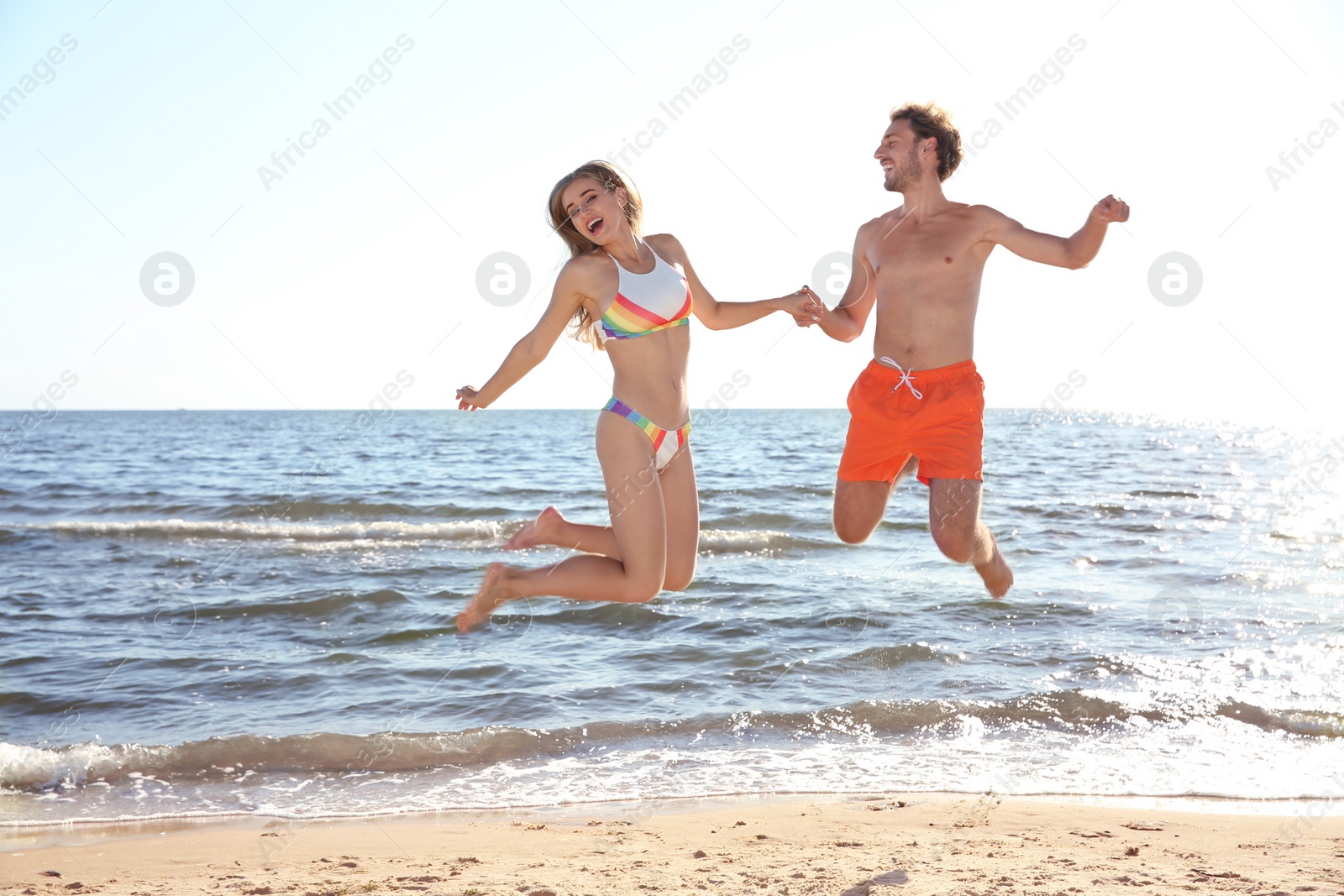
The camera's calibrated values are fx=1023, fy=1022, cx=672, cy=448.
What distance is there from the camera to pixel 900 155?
4934mm

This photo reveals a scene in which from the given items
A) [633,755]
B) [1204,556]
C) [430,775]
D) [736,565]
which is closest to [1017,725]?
[633,755]

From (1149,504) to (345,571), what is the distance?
14931 millimetres

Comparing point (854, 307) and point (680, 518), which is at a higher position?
point (854, 307)

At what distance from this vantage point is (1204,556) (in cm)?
1420

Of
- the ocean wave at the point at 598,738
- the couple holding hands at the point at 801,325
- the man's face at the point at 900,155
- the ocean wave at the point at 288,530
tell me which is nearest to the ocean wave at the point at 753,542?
the ocean wave at the point at 288,530

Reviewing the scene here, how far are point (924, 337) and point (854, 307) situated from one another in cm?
39

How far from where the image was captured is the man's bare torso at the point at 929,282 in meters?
4.92

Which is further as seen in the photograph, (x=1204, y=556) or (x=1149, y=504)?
(x=1149, y=504)

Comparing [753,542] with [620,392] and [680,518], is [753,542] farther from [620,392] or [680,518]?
[620,392]

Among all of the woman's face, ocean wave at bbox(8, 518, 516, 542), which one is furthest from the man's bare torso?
ocean wave at bbox(8, 518, 516, 542)

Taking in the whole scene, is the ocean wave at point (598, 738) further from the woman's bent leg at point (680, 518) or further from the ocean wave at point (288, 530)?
the ocean wave at point (288, 530)

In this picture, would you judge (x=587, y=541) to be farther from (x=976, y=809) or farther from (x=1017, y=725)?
(x=1017, y=725)

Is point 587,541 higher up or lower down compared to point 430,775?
higher up

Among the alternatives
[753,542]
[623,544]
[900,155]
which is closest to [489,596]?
[623,544]
